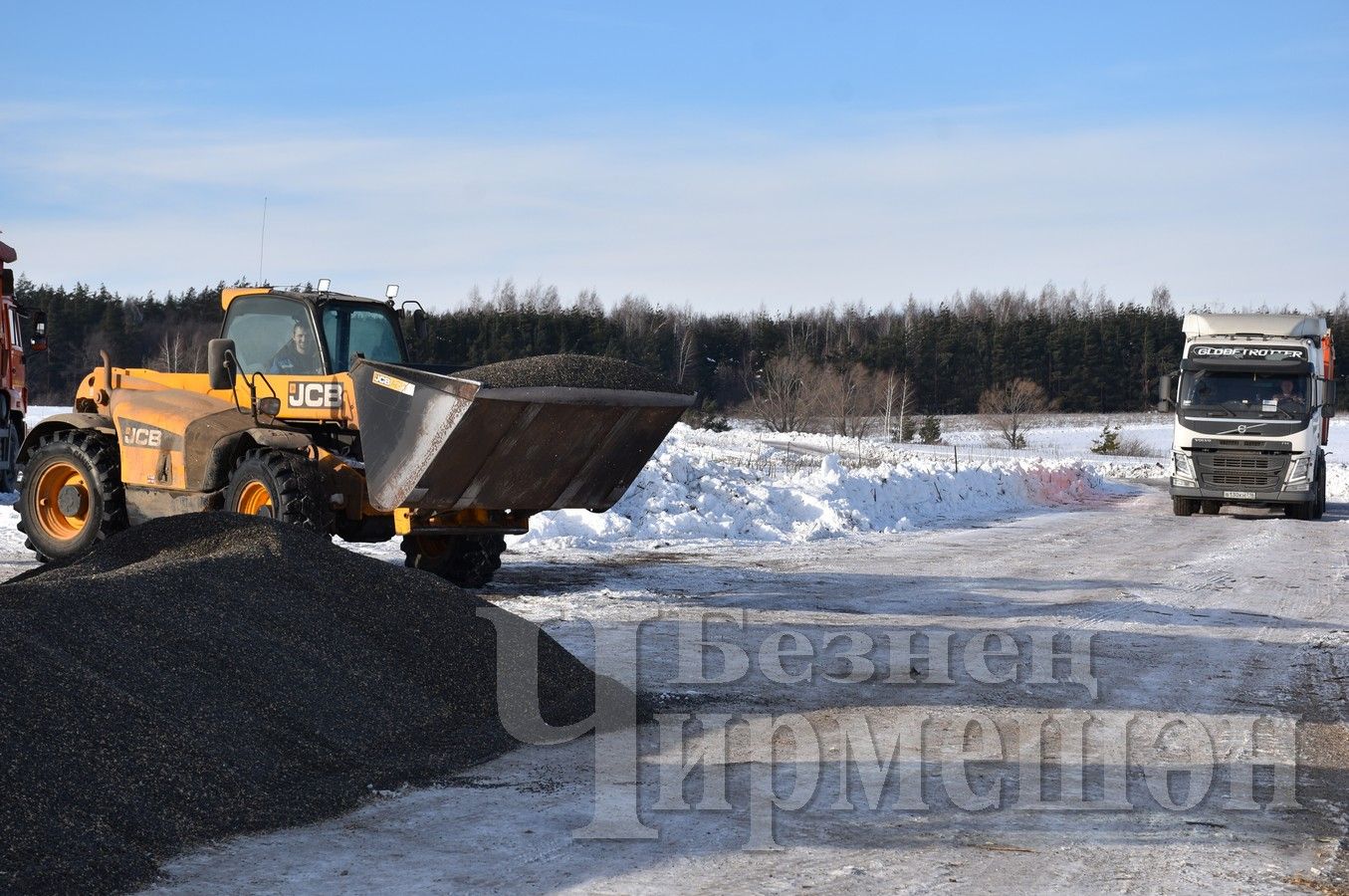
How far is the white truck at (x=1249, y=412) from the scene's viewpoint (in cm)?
2095

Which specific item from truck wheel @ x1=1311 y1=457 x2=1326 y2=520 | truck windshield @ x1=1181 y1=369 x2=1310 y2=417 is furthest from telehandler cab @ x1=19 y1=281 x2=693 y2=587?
truck wheel @ x1=1311 y1=457 x2=1326 y2=520

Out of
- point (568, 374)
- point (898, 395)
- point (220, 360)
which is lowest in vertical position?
point (568, 374)

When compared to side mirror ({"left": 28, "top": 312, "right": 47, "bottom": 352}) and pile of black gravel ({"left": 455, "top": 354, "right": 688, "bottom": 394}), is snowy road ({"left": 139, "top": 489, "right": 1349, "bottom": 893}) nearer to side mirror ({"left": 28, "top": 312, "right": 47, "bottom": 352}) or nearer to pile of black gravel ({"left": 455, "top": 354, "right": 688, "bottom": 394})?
pile of black gravel ({"left": 455, "top": 354, "right": 688, "bottom": 394})

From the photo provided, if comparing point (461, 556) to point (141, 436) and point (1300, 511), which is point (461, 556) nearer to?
point (141, 436)

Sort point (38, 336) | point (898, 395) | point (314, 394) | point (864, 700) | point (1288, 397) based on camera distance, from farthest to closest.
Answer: point (898, 395), point (1288, 397), point (38, 336), point (314, 394), point (864, 700)

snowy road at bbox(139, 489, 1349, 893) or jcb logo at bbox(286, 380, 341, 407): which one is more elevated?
jcb logo at bbox(286, 380, 341, 407)

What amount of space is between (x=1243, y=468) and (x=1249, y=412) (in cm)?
92

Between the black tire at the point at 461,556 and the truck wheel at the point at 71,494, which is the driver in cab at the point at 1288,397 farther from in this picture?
the truck wheel at the point at 71,494

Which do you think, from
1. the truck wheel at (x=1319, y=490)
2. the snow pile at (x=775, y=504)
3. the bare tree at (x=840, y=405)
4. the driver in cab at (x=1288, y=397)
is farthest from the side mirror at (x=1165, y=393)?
the bare tree at (x=840, y=405)

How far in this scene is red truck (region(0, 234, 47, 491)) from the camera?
1585 centimetres

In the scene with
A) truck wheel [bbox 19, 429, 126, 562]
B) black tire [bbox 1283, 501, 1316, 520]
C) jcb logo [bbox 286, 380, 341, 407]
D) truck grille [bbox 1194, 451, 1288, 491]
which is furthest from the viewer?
black tire [bbox 1283, 501, 1316, 520]

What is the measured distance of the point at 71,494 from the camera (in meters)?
11.4

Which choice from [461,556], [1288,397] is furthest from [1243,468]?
[461,556]

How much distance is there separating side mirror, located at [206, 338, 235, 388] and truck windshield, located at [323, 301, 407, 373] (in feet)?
2.56
